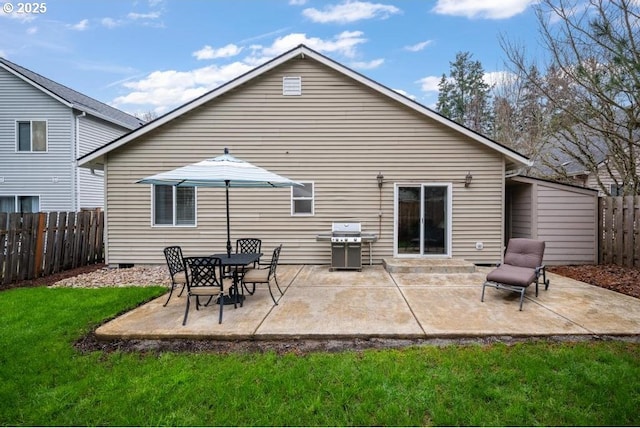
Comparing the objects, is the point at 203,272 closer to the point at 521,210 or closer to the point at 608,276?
the point at 608,276

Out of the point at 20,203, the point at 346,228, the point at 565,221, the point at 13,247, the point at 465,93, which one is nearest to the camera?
the point at 13,247

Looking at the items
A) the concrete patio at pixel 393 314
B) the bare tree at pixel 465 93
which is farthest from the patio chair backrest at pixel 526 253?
the bare tree at pixel 465 93

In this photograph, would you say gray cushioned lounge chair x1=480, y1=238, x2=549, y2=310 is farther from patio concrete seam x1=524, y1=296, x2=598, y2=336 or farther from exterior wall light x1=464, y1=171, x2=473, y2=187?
exterior wall light x1=464, y1=171, x2=473, y2=187

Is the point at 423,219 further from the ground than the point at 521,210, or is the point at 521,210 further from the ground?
the point at 521,210

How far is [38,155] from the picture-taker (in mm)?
12883

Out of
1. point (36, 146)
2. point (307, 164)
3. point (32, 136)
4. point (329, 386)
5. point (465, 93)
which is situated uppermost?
point (465, 93)

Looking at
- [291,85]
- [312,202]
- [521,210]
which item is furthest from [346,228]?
[521,210]

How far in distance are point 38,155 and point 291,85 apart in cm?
1075

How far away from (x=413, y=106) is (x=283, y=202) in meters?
4.26

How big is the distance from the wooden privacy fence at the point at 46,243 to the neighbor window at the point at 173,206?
196 centimetres

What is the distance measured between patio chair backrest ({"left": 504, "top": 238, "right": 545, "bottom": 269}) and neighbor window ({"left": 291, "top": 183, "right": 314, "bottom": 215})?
15.8 ft

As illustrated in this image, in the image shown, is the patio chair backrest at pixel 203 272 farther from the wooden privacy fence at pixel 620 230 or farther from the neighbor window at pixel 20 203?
the neighbor window at pixel 20 203

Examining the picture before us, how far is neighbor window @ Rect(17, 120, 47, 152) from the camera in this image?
1292cm

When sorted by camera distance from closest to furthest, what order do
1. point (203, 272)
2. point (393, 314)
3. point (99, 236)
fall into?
point (203, 272), point (393, 314), point (99, 236)
